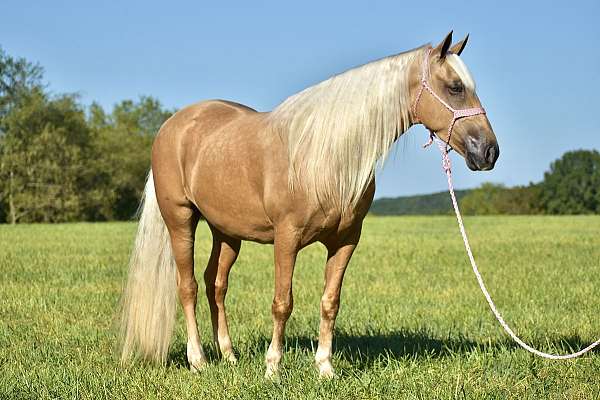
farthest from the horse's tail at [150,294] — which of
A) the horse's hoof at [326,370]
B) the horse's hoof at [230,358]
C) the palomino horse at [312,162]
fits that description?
the horse's hoof at [326,370]

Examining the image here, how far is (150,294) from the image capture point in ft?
19.6

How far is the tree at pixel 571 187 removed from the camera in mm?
81000

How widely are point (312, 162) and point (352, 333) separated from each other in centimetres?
273

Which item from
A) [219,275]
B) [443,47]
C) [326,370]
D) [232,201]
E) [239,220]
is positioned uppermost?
[443,47]

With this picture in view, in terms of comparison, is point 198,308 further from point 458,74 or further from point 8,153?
point 8,153

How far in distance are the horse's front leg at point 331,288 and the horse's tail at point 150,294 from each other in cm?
136

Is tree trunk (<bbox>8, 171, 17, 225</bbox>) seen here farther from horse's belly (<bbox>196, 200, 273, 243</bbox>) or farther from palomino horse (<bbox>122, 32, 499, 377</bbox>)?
horse's belly (<bbox>196, 200, 273, 243</bbox>)

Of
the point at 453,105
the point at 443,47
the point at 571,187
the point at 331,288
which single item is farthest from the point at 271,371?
the point at 571,187

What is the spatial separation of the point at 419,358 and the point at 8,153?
41.4 meters

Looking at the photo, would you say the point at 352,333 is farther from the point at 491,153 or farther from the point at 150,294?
the point at 491,153

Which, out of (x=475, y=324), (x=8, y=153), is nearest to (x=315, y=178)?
(x=475, y=324)

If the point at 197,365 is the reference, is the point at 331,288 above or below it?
above

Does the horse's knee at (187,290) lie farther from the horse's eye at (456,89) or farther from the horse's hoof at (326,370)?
the horse's eye at (456,89)

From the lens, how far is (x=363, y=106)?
4.79 metres
